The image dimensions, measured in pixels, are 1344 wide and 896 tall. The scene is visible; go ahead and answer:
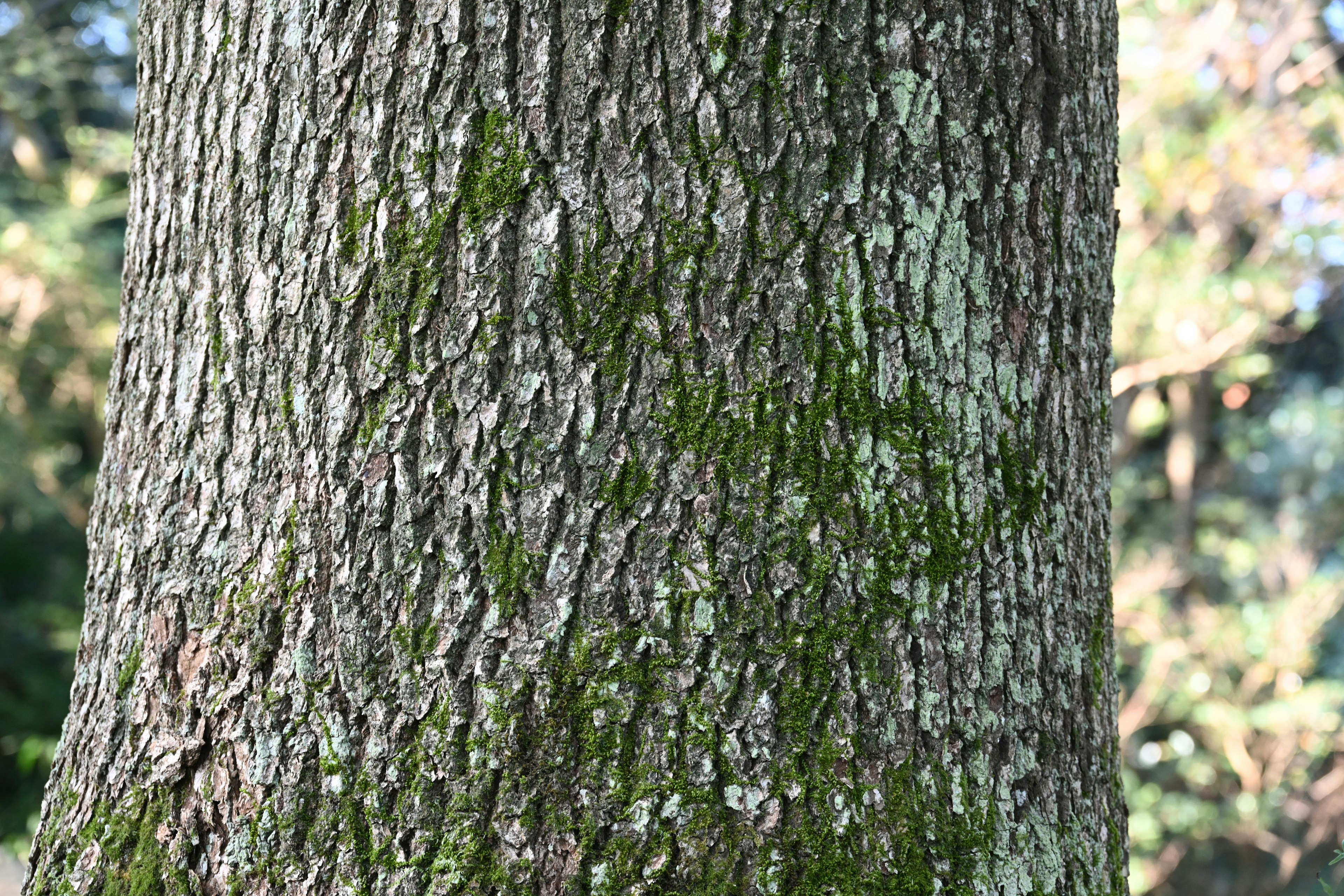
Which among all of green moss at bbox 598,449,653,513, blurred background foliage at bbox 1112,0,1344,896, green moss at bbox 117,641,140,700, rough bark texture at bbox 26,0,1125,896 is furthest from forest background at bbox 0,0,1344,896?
green moss at bbox 117,641,140,700

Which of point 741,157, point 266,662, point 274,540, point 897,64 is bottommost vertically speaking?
point 266,662

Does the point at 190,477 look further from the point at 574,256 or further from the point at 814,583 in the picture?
the point at 814,583

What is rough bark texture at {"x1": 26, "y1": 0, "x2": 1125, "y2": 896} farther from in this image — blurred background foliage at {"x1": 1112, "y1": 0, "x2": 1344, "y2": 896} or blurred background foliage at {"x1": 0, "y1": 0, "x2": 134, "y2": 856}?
blurred background foliage at {"x1": 0, "y1": 0, "x2": 134, "y2": 856}

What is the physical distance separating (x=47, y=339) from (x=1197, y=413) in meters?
7.11

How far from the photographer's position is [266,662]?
1158 millimetres

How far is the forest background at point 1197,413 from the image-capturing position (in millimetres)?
5180

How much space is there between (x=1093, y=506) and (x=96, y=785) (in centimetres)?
134

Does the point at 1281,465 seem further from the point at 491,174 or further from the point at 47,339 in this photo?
the point at 47,339

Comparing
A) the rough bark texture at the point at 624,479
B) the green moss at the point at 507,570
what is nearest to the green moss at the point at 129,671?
the rough bark texture at the point at 624,479

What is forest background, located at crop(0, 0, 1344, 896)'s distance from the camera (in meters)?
5.18

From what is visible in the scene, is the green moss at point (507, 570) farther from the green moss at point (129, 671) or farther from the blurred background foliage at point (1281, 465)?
the blurred background foliage at point (1281, 465)

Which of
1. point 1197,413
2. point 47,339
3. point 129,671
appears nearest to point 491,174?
point 129,671

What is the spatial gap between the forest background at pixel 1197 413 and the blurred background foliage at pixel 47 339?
21 mm

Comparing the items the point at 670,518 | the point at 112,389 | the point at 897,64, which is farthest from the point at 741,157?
the point at 112,389
